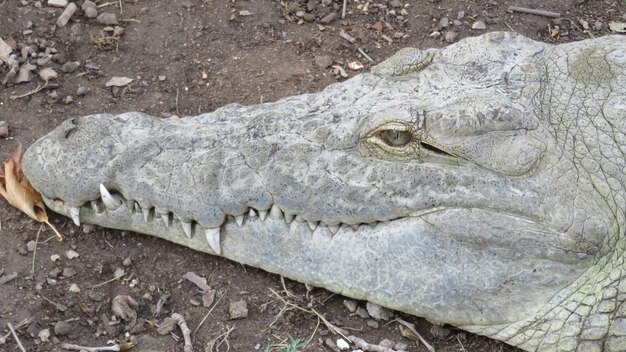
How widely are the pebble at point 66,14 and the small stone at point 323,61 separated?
1.69 meters

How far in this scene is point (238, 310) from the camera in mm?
4242

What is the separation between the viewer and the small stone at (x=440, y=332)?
4203mm

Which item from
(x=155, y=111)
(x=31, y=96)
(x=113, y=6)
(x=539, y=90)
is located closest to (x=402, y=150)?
(x=539, y=90)

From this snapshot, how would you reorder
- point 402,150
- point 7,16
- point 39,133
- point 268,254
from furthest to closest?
1. point 7,16
2. point 39,133
3. point 268,254
4. point 402,150

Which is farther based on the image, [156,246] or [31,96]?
[31,96]

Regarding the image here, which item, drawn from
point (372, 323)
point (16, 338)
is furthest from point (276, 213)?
point (16, 338)

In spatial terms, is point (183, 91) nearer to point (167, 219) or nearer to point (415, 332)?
point (167, 219)

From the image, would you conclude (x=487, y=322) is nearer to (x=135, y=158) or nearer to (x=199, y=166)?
(x=199, y=166)

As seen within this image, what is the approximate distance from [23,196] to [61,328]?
32.0 inches

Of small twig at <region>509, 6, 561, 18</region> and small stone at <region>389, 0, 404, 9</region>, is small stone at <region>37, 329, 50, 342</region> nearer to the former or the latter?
small stone at <region>389, 0, 404, 9</region>

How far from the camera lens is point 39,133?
5.14 m

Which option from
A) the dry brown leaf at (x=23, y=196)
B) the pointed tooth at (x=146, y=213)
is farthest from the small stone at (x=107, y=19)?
the pointed tooth at (x=146, y=213)

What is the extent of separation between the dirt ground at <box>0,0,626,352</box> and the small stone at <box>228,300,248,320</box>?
0.10 feet

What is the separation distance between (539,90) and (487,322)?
1121 millimetres
